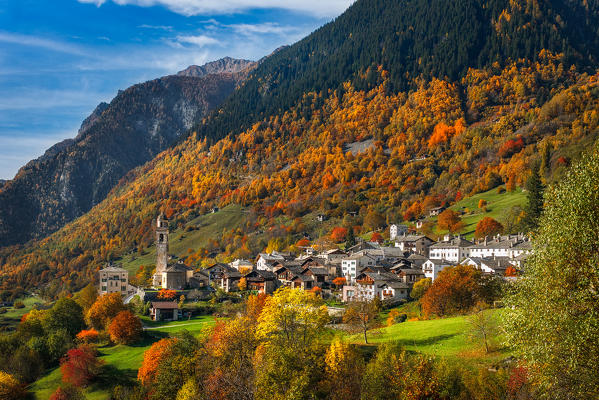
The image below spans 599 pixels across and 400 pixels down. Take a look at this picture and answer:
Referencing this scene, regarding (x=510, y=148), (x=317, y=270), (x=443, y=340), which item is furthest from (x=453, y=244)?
(x=510, y=148)

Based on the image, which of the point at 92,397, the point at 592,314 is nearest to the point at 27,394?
the point at 92,397

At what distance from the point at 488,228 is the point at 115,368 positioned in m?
88.1

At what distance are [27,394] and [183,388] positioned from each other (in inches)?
963

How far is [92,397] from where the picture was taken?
55906mm

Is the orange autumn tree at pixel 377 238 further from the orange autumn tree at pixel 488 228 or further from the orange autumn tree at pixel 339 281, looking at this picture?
the orange autumn tree at pixel 339 281

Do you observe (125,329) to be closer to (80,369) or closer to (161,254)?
(80,369)

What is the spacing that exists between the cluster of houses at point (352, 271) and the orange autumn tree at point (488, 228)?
5818 millimetres

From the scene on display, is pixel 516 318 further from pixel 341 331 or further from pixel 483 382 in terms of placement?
pixel 341 331

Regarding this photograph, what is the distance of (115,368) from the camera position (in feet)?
198

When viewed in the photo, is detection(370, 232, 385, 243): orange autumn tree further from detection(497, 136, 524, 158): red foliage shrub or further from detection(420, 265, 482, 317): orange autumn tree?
detection(420, 265, 482, 317): orange autumn tree

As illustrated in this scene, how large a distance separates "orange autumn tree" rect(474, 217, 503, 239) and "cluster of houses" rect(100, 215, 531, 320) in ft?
19.1

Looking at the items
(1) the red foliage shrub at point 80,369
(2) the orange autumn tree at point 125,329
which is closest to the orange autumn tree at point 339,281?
(2) the orange autumn tree at point 125,329

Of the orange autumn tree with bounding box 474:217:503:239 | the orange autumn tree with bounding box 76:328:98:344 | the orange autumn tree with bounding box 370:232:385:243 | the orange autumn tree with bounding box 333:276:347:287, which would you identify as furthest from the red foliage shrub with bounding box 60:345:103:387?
the orange autumn tree with bounding box 370:232:385:243

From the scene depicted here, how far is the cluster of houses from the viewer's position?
277 ft
